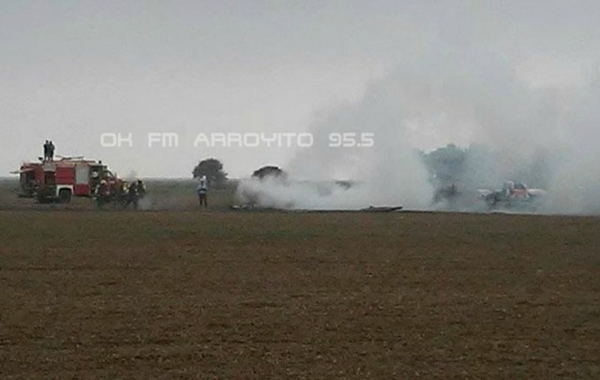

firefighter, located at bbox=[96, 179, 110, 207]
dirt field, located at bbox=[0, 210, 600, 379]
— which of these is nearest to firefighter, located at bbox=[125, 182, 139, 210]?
firefighter, located at bbox=[96, 179, 110, 207]

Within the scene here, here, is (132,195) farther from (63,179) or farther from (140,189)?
(63,179)

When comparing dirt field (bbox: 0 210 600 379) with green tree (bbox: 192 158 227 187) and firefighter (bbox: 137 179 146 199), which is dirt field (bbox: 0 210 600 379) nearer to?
firefighter (bbox: 137 179 146 199)

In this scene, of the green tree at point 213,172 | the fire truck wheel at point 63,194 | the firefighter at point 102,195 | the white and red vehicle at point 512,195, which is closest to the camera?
the firefighter at point 102,195

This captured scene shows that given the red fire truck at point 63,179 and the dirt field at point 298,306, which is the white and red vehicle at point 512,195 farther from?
the dirt field at point 298,306

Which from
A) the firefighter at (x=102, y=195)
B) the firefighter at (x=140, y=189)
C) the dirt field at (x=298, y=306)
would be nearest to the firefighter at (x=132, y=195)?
the firefighter at (x=140, y=189)

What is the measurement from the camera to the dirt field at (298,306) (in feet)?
31.6

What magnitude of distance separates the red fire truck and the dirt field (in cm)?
2516

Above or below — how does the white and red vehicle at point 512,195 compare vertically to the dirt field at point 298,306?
above

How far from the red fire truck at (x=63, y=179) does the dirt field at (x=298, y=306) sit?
82.5 ft

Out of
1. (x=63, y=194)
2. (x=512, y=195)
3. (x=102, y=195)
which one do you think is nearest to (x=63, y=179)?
(x=63, y=194)

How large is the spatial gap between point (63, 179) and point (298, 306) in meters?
38.7

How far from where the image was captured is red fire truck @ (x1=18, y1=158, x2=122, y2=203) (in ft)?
162

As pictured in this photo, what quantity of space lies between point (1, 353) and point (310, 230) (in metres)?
18.1

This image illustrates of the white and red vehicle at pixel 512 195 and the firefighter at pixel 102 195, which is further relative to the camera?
the white and red vehicle at pixel 512 195
